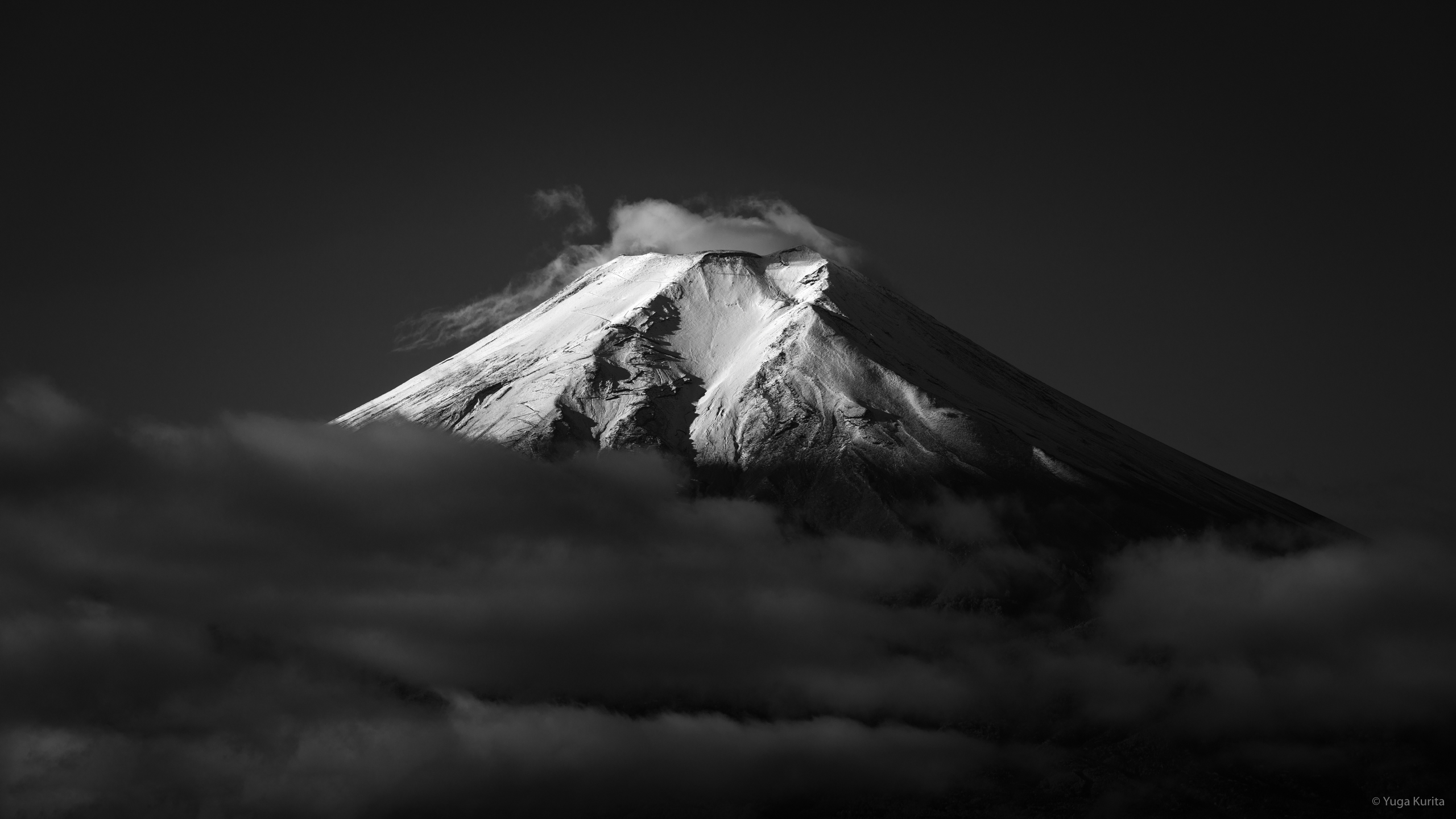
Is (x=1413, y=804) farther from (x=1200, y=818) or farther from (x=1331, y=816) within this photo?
(x=1200, y=818)

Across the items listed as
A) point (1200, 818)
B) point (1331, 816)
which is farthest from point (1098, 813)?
point (1331, 816)

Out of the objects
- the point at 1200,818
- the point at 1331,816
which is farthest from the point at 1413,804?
the point at 1200,818

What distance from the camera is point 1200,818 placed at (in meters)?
198

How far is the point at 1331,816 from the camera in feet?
650

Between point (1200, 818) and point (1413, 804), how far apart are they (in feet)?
78.3

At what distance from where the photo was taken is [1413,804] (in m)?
200

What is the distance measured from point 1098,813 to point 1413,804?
3449 centimetres

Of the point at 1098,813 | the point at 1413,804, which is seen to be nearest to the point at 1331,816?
the point at 1413,804

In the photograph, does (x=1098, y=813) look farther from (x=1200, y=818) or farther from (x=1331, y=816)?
(x=1331, y=816)

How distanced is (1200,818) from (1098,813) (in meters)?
10.9

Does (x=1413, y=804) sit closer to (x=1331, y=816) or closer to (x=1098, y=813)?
(x=1331, y=816)

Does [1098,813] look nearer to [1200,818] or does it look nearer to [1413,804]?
[1200,818]

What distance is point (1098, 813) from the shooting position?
199875mm
